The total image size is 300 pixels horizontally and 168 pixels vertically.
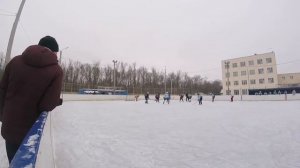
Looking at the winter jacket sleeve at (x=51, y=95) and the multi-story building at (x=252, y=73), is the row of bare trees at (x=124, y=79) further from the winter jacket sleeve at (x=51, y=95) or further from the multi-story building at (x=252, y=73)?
the winter jacket sleeve at (x=51, y=95)

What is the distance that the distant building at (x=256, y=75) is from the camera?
65.1 meters

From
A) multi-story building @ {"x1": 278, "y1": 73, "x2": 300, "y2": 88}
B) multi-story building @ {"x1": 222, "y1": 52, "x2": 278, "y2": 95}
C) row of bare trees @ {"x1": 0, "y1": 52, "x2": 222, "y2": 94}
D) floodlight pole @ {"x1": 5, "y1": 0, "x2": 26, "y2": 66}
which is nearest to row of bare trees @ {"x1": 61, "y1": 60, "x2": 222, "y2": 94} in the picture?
row of bare trees @ {"x1": 0, "y1": 52, "x2": 222, "y2": 94}

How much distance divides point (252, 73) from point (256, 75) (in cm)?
135

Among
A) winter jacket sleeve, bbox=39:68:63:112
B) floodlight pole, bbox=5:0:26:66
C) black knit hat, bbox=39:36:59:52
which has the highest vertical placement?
floodlight pole, bbox=5:0:26:66

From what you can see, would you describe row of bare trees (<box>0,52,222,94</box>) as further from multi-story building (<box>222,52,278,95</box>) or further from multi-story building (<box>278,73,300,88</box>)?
multi-story building (<box>278,73,300,88</box>)

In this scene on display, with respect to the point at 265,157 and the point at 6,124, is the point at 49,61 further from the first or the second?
the point at 265,157

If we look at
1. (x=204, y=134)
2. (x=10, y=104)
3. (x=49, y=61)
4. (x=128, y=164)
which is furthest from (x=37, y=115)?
(x=204, y=134)

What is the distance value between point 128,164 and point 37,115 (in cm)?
220

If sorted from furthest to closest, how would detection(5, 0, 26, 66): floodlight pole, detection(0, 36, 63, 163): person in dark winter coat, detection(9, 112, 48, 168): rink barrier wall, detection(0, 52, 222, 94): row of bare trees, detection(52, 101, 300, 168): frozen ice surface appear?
detection(0, 52, 222, 94): row of bare trees → detection(5, 0, 26, 66): floodlight pole → detection(52, 101, 300, 168): frozen ice surface → detection(0, 36, 63, 163): person in dark winter coat → detection(9, 112, 48, 168): rink barrier wall

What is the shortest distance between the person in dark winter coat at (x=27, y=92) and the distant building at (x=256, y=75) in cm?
6523

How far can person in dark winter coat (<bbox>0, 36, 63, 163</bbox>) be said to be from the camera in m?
1.83

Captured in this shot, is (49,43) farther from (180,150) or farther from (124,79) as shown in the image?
(124,79)

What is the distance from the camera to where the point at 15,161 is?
100cm

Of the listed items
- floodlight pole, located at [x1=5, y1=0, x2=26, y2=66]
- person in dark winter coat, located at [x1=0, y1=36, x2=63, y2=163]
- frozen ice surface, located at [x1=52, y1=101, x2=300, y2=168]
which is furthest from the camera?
floodlight pole, located at [x1=5, y1=0, x2=26, y2=66]
